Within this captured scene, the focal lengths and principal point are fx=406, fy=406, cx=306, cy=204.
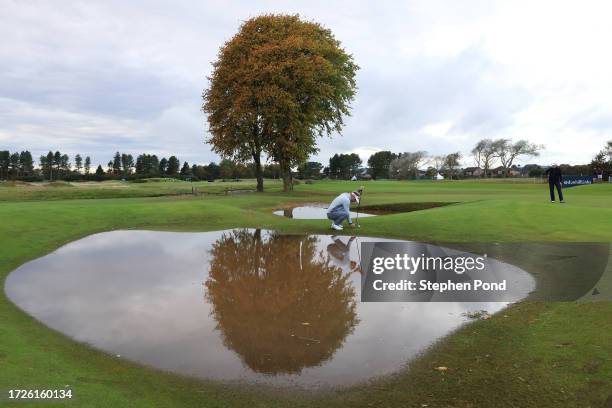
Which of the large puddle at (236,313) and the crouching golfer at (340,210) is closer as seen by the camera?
the large puddle at (236,313)

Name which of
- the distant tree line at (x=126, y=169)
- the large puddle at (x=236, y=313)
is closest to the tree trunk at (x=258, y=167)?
the large puddle at (x=236, y=313)

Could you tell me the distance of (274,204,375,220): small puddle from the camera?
2969 cm

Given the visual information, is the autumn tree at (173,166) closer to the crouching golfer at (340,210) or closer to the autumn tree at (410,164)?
the autumn tree at (410,164)

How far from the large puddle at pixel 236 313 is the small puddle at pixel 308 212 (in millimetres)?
13746

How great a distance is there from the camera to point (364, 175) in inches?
7781

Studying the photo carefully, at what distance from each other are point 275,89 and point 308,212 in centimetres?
1536

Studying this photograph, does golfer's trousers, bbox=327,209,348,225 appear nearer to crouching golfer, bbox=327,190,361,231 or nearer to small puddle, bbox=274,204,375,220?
crouching golfer, bbox=327,190,361,231

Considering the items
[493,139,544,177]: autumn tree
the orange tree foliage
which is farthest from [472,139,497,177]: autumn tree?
the orange tree foliage

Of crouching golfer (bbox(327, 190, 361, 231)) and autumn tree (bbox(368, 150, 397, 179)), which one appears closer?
crouching golfer (bbox(327, 190, 361, 231))

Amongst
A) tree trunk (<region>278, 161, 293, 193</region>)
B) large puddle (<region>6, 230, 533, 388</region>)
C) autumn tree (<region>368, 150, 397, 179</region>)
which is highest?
autumn tree (<region>368, 150, 397, 179</region>)

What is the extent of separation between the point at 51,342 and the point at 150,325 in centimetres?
178

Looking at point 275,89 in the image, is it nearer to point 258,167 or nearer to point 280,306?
point 258,167

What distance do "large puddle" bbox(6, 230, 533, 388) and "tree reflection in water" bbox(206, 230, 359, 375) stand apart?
0.03 meters

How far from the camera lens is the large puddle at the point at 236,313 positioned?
689 centimetres
